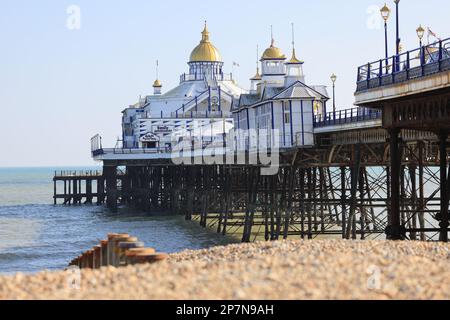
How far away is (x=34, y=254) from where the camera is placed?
4859 centimetres

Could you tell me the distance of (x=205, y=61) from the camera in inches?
4254

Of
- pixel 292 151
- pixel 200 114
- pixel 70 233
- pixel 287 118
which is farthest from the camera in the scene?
pixel 200 114

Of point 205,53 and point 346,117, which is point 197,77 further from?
point 346,117

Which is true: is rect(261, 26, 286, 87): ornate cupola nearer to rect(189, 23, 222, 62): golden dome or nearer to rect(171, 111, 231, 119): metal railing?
rect(171, 111, 231, 119): metal railing

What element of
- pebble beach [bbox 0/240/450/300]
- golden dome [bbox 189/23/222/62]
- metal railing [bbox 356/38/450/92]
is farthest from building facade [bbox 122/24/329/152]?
pebble beach [bbox 0/240/450/300]

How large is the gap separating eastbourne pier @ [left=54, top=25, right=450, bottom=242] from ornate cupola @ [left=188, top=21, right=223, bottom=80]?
0.11 m

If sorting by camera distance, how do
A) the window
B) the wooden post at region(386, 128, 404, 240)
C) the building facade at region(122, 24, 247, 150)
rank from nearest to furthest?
the wooden post at region(386, 128, 404, 240), the window, the building facade at region(122, 24, 247, 150)

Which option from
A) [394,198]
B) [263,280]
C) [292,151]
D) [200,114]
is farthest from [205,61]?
[263,280]

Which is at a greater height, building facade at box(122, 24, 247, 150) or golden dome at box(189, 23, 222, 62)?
golden dome at box(189, 23, 222, 62)

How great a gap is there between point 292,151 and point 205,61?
63640mm

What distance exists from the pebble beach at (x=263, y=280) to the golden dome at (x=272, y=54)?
4596 cm

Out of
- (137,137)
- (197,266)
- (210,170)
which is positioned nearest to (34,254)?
(210,170)

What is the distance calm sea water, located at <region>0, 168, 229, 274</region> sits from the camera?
46.7 m
